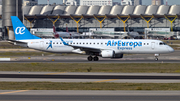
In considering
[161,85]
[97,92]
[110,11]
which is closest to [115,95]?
[97,92]

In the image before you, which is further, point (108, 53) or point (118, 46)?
point (118, 46)

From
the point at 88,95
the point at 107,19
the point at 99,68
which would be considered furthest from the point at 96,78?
the point at 107,19

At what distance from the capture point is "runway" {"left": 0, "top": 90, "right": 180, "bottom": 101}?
47.6 feet

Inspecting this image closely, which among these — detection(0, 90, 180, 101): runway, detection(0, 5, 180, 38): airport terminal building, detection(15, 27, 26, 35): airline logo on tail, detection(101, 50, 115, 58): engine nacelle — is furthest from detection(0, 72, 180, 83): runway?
detection(0, 5, 180, 38): airport terminal building

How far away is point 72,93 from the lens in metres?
16.2

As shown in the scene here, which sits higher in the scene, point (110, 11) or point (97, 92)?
point (110, 11)

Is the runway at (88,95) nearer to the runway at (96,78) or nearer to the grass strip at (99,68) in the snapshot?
the runway at (96,78)

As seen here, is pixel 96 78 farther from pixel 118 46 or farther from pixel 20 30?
pixel 20 30

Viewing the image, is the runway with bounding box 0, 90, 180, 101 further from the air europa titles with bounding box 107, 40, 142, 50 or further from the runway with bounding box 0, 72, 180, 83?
the air europa titles with bounding box 107, 40, 142, 50

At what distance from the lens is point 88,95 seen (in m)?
15.6

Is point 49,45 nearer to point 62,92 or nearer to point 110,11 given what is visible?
point 62,92

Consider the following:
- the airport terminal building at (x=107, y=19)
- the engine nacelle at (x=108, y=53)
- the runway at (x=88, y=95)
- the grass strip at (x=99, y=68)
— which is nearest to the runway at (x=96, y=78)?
the grass strip at (x=99, y=68)

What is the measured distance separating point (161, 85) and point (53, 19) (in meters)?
147

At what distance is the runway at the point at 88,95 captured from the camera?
14500mm
